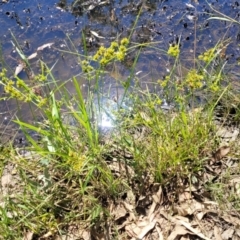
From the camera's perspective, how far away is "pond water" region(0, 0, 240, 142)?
3.34 m

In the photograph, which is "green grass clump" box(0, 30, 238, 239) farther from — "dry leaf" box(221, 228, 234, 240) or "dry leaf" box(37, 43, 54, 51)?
"dry leaf" box(37, 43, 54, 51)

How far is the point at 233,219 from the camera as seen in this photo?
84.8 inches

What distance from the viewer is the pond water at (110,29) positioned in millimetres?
3340

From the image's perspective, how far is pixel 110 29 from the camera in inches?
146

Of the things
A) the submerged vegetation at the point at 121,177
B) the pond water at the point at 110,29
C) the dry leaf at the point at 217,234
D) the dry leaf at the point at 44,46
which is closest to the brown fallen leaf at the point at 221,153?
the submerged vegetation at the point at 121,177

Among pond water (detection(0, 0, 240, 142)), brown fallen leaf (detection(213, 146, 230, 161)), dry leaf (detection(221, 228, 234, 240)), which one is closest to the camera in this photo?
dry leaf (detection(221, 228, 234, 240))

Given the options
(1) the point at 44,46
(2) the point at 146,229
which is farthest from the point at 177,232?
(1) the point at 44,46

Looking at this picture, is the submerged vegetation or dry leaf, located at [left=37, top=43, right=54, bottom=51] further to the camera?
dry leaf, located at [left=37, top=43, right=54, bottom=51]

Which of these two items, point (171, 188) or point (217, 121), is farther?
point (217, 121)

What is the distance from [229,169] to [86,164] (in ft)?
2.77

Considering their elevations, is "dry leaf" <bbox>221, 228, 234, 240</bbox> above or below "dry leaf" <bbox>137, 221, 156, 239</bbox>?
above

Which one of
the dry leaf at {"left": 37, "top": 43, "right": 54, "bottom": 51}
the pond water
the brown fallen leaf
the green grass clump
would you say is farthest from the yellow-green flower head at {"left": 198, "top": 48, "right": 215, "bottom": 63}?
the dry leaf at {"left": 37, "top": 43, "right": 54, "bottom": 51}

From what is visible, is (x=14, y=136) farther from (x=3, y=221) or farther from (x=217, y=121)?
(x=217, y=121)

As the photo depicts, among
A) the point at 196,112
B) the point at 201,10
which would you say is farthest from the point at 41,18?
the point at 196,112
